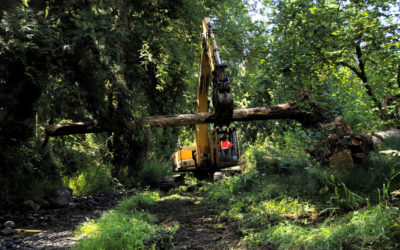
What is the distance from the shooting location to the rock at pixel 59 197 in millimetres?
8367

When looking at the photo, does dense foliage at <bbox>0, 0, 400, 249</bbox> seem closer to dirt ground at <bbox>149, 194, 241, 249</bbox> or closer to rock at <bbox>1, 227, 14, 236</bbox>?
dirt ground at <bbox>149, 194, 241, 249</bbox>

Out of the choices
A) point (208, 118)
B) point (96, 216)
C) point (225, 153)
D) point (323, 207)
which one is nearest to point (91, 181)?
point (96, 216)

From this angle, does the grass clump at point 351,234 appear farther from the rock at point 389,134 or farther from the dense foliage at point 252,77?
the rock at point 389,134

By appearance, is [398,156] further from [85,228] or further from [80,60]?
[80,60]

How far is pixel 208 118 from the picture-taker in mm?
7371

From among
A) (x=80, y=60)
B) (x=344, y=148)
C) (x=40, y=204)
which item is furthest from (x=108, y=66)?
(x=344, y=148)

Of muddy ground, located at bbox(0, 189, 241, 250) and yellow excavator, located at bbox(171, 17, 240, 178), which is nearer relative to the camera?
muddy ground, located at bbox(0, 189, 241, 250)

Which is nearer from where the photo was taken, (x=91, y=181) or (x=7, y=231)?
(x=7, y=231)

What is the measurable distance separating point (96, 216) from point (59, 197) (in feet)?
5.87

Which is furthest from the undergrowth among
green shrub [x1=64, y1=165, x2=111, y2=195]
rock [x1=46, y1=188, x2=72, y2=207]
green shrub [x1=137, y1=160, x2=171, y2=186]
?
green shrub [x1=137, y1=160, x2=171, y2=186]

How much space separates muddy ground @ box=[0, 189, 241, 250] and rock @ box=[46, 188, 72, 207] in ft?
0.66

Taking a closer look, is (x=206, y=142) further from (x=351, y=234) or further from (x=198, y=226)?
(x=351, y=234)

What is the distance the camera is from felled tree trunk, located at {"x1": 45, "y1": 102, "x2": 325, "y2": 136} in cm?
740

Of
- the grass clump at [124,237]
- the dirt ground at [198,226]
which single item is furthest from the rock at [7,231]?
the dirt ground at [198,226]
